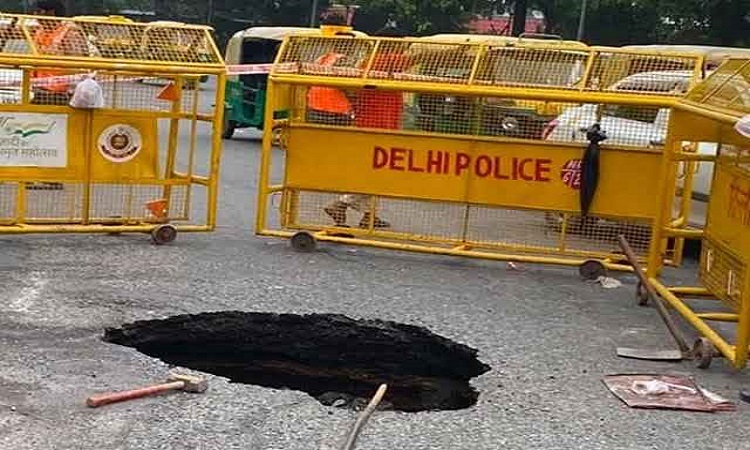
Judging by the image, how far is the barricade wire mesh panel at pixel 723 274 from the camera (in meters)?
6.79

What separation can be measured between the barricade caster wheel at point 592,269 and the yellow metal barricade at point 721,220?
0.67 m

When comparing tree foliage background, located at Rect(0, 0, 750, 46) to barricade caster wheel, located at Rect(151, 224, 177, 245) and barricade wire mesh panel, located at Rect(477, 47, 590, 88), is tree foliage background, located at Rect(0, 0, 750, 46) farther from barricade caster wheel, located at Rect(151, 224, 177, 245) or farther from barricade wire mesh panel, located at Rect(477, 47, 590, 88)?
barricade caster wheel, located at Rect(151, 224, 177, 245)

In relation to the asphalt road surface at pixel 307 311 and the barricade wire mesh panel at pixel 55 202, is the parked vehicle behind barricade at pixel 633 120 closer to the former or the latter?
the asphalt road surface at pixel 307 311

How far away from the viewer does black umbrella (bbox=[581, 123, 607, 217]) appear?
8586mm

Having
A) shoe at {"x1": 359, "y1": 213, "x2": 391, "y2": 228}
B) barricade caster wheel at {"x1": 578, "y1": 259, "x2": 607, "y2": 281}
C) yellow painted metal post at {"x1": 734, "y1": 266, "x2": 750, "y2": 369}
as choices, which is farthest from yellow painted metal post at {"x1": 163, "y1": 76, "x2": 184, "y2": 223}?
yellow painted metal post at {"x1": 734, "y1": 266, "x2": 750, "y2": 369}

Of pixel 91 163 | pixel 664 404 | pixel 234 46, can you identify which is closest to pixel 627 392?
pixel 664 404

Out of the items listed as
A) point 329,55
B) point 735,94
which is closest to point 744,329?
point 735,94

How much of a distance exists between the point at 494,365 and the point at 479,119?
3218 millimetres

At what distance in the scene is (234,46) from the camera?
20.3 metres

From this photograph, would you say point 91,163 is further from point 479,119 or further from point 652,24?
point 652,24

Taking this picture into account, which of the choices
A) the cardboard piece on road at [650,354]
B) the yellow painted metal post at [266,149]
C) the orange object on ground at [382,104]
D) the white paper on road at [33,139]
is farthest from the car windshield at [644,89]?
the white paper on road at [33,139]

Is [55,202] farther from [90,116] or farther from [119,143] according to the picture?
[90,116]

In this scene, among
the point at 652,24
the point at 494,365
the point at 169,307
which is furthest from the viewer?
the point at 652,24

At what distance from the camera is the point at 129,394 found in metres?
5.28
